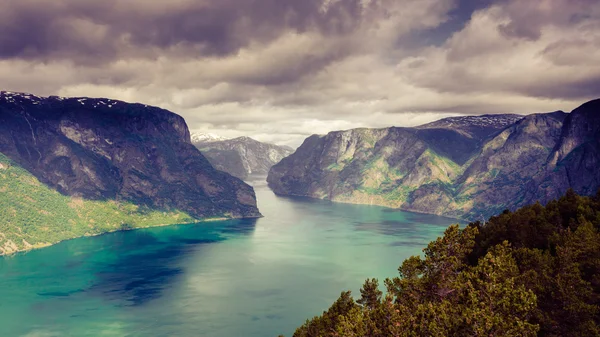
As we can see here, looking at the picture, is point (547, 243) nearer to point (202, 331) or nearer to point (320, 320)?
point (320, 320)

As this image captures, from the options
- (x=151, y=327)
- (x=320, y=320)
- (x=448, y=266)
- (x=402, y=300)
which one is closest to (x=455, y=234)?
(x=448, y=266)

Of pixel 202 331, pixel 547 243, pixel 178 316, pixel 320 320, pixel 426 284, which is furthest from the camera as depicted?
pixel 178 316

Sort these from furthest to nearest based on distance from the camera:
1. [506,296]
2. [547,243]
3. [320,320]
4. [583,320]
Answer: [547,243], [320,320], [583,320], [506,296]

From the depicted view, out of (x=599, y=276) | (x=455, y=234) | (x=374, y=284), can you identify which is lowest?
(x=374, y=284)

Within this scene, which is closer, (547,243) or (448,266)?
(448,266)

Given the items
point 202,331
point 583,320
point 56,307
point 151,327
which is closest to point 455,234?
point 583,320

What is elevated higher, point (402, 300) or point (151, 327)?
point (402, 300)

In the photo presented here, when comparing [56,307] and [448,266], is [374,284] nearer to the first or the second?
[448,266]
